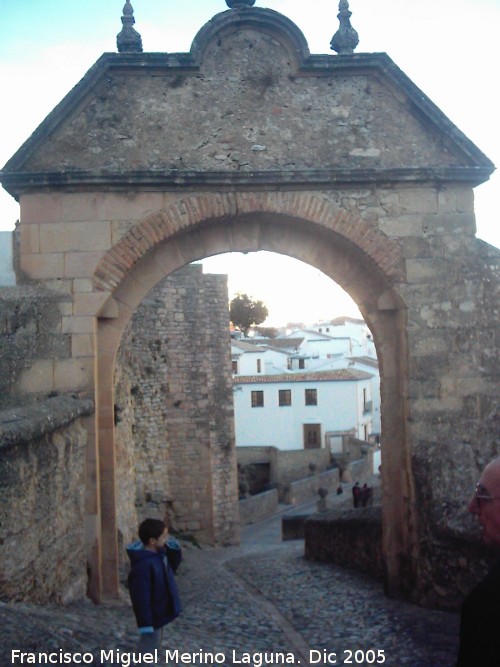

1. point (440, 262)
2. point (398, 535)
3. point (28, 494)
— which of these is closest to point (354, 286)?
point (440, 262)

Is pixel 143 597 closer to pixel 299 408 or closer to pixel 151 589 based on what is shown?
pixel 151 589

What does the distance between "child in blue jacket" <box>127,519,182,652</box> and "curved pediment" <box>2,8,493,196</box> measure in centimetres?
343

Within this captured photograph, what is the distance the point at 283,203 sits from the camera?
627 centimetres

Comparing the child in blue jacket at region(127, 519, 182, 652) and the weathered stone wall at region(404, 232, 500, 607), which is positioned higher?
the weathered stone wall at region(404, 232, 500, 607)

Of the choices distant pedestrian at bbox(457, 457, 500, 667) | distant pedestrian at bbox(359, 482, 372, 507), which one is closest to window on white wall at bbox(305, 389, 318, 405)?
distant pedestrian at bbox(359, 482, 372, 507)

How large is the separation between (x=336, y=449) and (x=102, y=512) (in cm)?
3051

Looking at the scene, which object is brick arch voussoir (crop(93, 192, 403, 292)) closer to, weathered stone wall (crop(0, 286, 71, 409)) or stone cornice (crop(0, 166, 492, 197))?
stone cornice (crop(0, 166, 492, 197))

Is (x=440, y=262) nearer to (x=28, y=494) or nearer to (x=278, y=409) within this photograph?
(x=28, y=494)

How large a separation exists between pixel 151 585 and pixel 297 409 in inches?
1309

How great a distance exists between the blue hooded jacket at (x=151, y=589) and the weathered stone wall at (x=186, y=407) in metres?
10.00

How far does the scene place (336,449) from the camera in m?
36.0

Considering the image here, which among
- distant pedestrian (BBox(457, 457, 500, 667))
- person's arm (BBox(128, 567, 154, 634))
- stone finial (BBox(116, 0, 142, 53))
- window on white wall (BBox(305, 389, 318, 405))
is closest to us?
distant pedestrian (BBox(457, 457, 500, 667))

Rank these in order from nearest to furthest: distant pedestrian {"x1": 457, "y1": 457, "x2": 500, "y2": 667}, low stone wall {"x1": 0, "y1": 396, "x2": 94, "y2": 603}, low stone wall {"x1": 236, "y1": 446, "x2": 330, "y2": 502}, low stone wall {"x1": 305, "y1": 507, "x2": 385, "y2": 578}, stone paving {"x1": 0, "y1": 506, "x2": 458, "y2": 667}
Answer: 1. distant pedestrian {"x1": 457, "y1": 457, "x2": 500, "y2": 667}
2. stone paving {"x1": 0, "y1": 506, "x2": 458, "y2": 667}
3. low stone wall {"x1": 0, "y1": 396, "x2": 94, "y2": 603}
4. low stone wall {"x1": 305, "y1": 507, "x2": 385, "y2": 578}
5. low stone wall {"x1": 236, "y1": 446, "x2": 330, "y2": 502}

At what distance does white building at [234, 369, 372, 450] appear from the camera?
36500 mm
